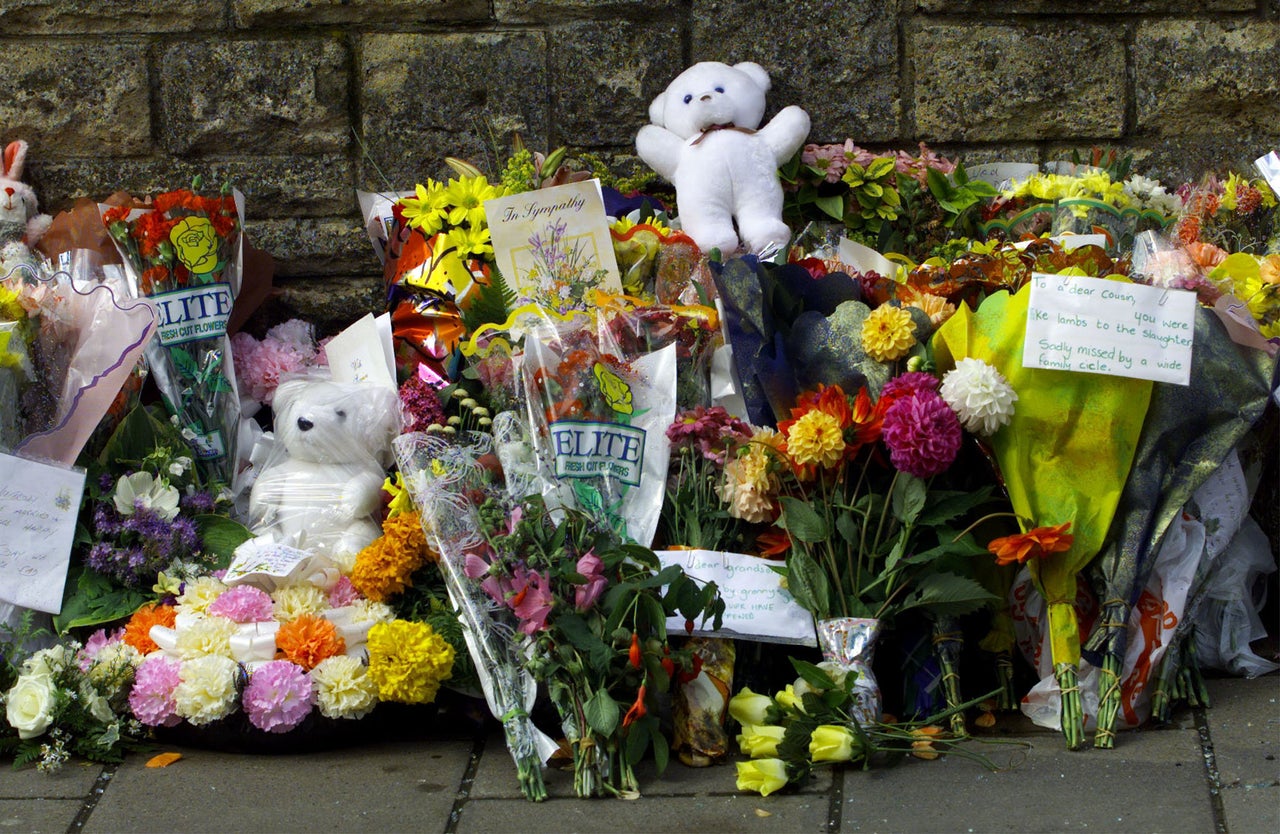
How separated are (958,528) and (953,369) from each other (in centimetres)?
34

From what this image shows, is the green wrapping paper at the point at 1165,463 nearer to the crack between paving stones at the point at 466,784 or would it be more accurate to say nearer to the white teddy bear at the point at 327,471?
the crack between paving stones at the point at 466,784

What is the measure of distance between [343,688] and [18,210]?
1978 mm

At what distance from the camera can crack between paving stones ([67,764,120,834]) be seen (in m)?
2.69

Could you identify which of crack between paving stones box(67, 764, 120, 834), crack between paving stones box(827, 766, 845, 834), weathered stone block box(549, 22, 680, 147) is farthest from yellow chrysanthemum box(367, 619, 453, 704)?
weathered stone block box(549, 22, 680, 147)

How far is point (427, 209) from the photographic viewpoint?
3.79m

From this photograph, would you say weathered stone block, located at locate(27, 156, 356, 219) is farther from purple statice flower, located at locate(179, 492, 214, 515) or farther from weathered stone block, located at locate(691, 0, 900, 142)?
purple statice flower, located at locate(179, 492, 214, 515)

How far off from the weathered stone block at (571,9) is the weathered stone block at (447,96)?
6 cm

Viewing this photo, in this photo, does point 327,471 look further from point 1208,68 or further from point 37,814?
point 1208,68

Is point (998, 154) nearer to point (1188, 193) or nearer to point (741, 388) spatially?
point (1188, 193)

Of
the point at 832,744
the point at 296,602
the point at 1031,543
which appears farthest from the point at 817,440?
the point at 296,602

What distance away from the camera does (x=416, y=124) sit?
4.20 m

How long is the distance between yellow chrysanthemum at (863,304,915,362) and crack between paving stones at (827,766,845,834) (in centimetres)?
87

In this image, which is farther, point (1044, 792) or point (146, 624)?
point (146, 624)

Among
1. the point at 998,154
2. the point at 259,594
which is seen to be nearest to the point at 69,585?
the point at 259,594
